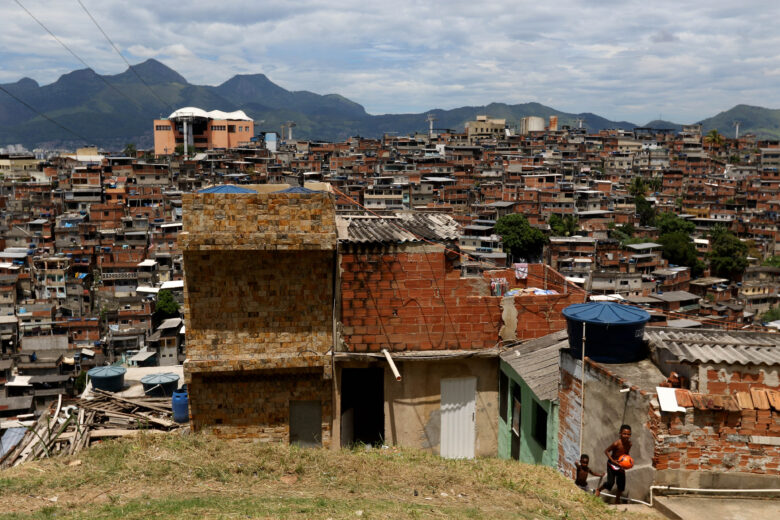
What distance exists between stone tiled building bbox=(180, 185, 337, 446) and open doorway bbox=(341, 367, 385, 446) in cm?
68

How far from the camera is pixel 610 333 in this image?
8.84m

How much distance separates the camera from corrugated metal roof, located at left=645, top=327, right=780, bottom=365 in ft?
26.0

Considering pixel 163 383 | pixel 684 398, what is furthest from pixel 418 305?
pixel 163 383

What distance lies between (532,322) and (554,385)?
9.09 ft

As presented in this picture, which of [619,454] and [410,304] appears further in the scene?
[410,304]

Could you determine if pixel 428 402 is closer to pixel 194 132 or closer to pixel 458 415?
pixel 458 415

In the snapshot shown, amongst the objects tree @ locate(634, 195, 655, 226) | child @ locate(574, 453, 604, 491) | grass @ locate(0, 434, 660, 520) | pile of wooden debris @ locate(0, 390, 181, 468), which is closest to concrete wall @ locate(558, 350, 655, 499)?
child @ locate(574, 453, 604, 491)

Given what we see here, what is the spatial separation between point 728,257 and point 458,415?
67.5 m

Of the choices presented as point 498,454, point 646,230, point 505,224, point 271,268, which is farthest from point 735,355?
point 646,230

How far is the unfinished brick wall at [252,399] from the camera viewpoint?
11734 mm

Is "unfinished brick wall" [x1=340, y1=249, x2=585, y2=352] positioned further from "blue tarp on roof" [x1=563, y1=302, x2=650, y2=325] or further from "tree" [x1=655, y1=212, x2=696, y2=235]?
"tree" [x1=655, y1=212, x2=696, y2=235]

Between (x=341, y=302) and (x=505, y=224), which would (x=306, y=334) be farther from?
(x=505, y=224)

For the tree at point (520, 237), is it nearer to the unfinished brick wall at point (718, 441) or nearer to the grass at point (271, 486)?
the grass at point (271, 486)

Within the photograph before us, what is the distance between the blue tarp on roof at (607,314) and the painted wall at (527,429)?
1515 mm
